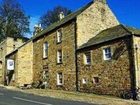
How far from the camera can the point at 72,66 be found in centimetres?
3234

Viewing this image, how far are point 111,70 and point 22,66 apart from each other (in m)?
17.7

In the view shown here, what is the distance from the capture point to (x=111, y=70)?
26750 millimetres

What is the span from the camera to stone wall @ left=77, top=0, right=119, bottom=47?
108ft

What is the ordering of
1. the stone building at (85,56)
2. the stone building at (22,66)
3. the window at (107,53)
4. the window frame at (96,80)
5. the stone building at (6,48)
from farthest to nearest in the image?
the stone building at (6,48) → the stone building at (22,66) → the window frame at (96,80) → the window at (107,53) → the stone building at (85,56)

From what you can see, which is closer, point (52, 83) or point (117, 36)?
point (117, 36)

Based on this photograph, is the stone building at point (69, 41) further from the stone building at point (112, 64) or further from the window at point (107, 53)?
the window at point (107, 53)

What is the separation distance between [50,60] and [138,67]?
1482cm

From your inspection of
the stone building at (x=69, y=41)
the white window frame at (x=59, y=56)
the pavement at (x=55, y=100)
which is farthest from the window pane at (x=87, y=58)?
the pavement at (x=55, y=100)

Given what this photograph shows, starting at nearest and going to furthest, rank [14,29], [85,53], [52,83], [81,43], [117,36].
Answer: [117,36] < [85,53] < [81,43] < [52,83] < [14,29]

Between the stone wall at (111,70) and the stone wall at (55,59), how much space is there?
230 cm

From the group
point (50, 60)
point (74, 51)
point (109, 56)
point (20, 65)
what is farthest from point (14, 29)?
point (109, 56)

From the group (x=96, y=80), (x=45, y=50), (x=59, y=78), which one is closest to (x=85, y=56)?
(x=96, y=80)

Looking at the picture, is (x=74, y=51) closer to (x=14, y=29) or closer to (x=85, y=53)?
(x=85, y=53)

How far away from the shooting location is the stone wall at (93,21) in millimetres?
32969
